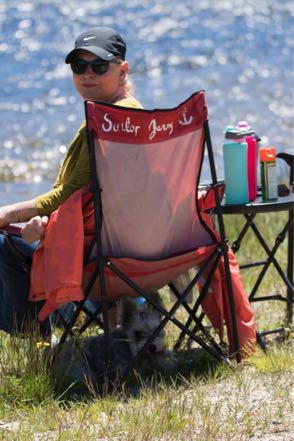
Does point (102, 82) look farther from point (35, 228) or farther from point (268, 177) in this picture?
point (268, 177)

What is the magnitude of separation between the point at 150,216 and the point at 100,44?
761 millimetres

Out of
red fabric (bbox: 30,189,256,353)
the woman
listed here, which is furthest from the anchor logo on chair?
red fabric (bbox: 30,189,256,353)

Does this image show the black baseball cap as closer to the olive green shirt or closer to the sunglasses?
the sunglasses

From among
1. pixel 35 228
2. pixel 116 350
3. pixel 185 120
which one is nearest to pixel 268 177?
pixel 185 120

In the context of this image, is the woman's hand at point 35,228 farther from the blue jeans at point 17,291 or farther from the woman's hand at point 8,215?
the blue jeans at point 17,291

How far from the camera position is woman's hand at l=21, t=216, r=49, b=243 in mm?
4641

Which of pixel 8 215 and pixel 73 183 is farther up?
pixel 73 183

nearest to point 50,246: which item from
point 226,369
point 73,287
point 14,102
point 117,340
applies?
point 73,287

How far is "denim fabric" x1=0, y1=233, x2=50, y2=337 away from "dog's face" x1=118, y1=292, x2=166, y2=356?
34cm

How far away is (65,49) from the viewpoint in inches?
768

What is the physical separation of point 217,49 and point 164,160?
15244 millimetres

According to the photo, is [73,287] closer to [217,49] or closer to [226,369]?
[226,369]

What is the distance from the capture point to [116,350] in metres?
4.92

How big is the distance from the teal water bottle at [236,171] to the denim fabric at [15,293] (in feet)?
3.05
